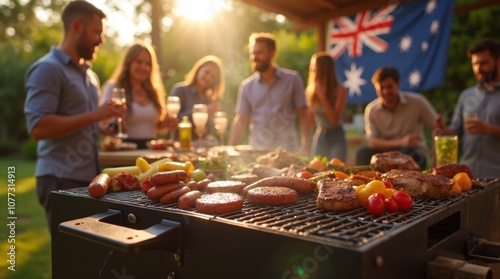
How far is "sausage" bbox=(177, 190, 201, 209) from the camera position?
190 centimetres

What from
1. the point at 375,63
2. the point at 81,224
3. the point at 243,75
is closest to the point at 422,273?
the point at 81,224

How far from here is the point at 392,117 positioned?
528 cm

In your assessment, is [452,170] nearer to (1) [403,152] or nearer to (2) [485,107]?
(1) [403,152]

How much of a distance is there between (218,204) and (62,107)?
2.16m

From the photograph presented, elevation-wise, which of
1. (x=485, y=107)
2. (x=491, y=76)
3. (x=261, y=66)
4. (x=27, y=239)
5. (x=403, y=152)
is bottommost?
(x=27, y=239)

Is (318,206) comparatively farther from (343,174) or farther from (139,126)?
(139,126)

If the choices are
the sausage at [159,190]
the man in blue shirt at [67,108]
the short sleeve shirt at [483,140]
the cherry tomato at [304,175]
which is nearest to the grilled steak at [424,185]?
the cherry tomato at [304,175]

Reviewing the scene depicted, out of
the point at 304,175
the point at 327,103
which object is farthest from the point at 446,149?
the point at 327,103

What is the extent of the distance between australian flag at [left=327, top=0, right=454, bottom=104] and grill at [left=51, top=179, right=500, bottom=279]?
4.60 m

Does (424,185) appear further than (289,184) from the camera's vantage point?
No

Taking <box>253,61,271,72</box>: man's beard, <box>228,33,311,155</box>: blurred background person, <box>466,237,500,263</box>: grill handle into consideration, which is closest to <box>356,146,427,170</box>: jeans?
<box>228,33,311,155</box>: blurred background person

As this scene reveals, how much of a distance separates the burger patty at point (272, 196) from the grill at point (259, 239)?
0.03m

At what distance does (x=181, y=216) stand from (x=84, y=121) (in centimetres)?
177

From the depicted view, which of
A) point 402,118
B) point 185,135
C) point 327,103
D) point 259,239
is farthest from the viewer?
point 327,103
